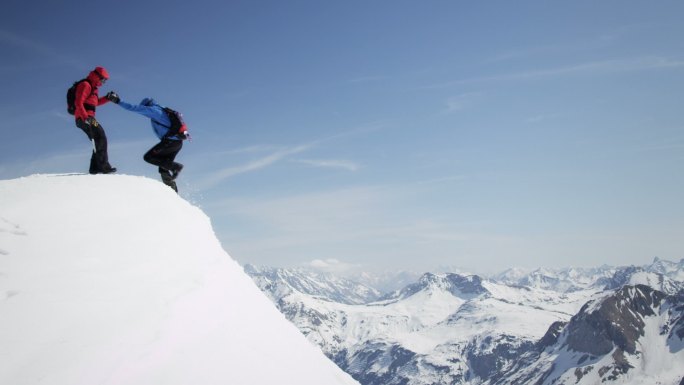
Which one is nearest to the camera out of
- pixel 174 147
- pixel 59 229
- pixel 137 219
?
pixel 59 229

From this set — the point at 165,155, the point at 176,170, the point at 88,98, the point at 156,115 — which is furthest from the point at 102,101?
the point at 176,170

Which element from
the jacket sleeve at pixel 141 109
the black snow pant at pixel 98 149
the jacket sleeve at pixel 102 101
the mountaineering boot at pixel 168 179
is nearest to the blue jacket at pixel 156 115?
the jacket sleeve at pixel 141 109

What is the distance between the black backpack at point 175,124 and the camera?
13.0m

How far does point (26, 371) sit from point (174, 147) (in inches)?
386

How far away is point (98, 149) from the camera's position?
12.6 metres

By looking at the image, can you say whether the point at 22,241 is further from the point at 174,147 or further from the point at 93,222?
the point at 174,147

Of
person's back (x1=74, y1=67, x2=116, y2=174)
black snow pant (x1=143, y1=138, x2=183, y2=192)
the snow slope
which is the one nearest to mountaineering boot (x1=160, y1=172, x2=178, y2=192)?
black snow pant (x1=143, y1=138, x2=183, y2=192)

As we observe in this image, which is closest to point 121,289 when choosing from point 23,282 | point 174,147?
point 23,282

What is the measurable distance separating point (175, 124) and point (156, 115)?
1.88 feet

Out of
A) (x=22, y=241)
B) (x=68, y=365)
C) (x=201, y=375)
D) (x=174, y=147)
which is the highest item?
(x=174, y=147)

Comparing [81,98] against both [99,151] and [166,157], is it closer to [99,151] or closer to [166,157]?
[99,151]

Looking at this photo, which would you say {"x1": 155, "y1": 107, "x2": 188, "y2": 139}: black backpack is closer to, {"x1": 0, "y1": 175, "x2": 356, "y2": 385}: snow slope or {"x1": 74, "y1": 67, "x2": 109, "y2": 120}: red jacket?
{"x1": 74, "y1": 67, "x2": 109, "y2": 120}: red jacket

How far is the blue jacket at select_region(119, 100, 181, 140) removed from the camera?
12383 millimetres

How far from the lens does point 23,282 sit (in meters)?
5.31
